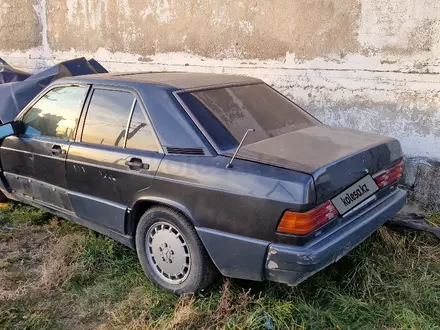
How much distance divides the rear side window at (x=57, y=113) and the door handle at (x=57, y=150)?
9cm

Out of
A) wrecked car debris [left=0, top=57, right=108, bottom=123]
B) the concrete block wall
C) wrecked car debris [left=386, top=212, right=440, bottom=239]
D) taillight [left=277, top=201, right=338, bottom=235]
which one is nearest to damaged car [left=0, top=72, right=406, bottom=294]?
taillight [left=277, top=201, right=338, bottom=235]

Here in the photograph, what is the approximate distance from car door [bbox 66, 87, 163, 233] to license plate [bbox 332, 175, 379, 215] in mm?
1197

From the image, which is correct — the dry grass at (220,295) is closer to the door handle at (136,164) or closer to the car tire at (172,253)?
the car tire at (172,253)

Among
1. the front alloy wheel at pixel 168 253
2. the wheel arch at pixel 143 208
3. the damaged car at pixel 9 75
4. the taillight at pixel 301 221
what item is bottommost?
the front alloy wheel at pixel 168 253

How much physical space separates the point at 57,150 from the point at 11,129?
698mm

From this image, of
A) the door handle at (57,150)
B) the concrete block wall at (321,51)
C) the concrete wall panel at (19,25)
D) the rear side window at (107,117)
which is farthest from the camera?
the concrete wall panel at (19,25)

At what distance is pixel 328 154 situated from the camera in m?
2.67

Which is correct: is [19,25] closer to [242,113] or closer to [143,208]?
[143,208]

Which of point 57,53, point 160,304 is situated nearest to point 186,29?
point 57,53

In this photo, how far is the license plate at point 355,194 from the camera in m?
2.61

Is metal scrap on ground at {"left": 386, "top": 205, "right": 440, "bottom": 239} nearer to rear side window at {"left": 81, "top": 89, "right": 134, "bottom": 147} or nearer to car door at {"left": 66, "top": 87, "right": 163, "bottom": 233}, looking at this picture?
car door at {"left": 66, "top": 87, "right": 163, "bottom": 233}

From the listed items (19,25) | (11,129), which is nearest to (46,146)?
(11,129)

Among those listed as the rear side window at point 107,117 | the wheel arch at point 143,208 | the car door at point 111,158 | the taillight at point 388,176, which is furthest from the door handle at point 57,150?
the taillight at point 388,176

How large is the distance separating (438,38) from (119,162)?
10.7 ft
